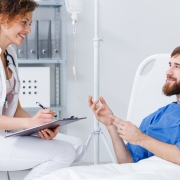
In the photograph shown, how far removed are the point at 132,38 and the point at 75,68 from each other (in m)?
0.51

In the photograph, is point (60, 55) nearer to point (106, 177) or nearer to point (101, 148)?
point (101, 148)

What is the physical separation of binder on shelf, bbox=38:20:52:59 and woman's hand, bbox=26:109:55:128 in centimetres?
127

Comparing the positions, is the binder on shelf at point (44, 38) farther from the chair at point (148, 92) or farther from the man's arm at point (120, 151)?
the man's arm at point (120, 151)

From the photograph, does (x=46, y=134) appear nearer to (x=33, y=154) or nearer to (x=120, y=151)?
(x=33, y=154)

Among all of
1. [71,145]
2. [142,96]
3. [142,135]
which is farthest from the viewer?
[142,96]

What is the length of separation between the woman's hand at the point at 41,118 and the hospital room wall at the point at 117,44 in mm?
1550

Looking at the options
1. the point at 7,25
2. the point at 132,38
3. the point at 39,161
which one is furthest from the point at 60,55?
the point at 39,161

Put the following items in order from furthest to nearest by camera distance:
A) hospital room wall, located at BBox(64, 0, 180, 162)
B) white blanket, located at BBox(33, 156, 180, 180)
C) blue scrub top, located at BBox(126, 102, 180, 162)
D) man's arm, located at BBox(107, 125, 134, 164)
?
hospital room wall, located at BBox(64, 0, 180, 162) → man's arm, located at BBox(107, 125, 134, 164) → blue scrub top, located at BBox(126, 102, 180, 162) → white blanket, located at BBox(33, 156, 180, 180)

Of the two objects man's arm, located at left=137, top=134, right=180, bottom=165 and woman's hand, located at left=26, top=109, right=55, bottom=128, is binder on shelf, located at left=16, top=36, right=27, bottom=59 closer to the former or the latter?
woman's hand, located at left=26, top=109, right=55, bottom=128

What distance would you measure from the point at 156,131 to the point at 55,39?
136 cm

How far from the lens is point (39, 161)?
173 cm

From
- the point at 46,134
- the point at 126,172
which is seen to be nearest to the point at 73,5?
the point at 46,134

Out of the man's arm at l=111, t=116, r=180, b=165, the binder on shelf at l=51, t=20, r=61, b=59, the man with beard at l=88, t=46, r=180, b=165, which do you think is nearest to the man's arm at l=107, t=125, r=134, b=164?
the man with beard at l=88, t=46, r=180, b=165

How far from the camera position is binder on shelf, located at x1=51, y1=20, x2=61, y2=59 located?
2.91 m
